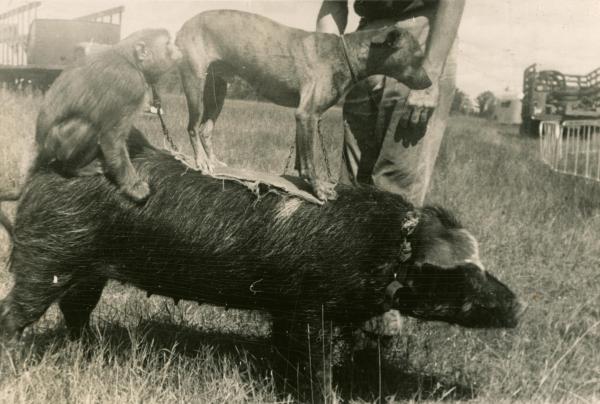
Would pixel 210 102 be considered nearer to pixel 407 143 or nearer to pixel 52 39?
pixel 407 143

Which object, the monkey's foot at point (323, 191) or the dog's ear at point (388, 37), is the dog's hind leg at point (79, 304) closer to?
the monkey's foot at point (323, 191)

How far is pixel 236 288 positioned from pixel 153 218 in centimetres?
52

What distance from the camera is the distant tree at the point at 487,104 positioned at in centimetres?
2768

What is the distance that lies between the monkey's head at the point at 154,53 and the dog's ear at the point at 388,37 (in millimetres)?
926

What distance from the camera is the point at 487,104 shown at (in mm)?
28938

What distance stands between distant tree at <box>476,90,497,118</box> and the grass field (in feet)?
73.4

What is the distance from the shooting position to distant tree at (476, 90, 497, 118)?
90.8 ft

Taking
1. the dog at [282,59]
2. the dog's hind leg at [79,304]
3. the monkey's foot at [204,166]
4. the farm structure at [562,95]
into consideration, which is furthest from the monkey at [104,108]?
Answer: the farm structure at [562,95]

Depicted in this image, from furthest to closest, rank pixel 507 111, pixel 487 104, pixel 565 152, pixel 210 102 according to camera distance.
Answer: pixel 507 111, pixel 487 104, pixel 565 152, pixel 210 102

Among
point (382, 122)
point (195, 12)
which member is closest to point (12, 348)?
point (195, 12)

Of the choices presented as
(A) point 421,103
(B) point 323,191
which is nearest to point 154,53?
(B) point 323,191

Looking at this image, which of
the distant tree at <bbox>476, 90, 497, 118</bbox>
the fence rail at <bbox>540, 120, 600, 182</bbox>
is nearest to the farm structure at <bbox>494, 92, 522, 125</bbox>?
the distant tree at <bbox>476, 90, 497, 118</bbox>

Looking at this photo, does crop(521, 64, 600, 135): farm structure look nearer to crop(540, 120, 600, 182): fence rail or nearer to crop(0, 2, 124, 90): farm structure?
crop(540, 120, 600, 182): fence rail

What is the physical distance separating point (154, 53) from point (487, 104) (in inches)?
1103
